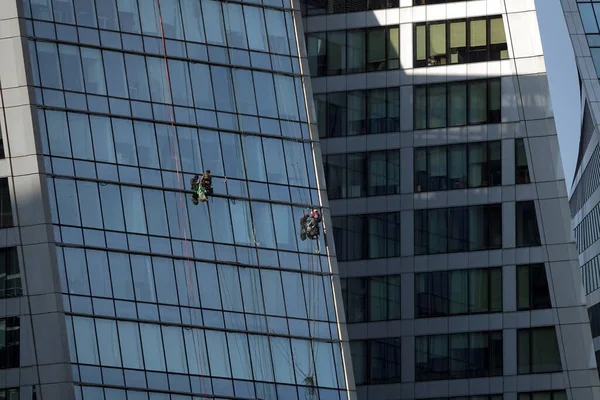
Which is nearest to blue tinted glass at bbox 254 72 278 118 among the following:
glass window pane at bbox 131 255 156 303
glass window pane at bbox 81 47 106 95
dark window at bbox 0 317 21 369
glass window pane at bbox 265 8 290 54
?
glass window pane at bbox 265 8 290 54

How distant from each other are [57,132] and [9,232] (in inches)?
203

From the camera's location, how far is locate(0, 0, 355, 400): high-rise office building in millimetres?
73812

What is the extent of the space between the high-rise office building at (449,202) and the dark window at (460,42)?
0.08 m

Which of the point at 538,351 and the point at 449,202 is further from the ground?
the point at 449,202

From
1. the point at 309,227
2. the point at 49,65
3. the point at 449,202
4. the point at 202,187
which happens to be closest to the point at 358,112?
the point at 449,202

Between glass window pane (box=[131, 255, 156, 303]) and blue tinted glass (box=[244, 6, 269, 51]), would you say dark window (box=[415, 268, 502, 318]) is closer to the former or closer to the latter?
blue tinted glass (box=[244, 6, 269, 51])

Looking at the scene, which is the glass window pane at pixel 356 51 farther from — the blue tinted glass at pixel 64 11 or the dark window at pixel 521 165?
the blue tinted glass at pixel 64 11

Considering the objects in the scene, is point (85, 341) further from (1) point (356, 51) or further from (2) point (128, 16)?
(1) point (356, 51)

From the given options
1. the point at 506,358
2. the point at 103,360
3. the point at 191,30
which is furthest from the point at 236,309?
the point at 506,358

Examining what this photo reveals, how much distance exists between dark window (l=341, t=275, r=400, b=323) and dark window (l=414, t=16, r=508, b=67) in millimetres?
12279

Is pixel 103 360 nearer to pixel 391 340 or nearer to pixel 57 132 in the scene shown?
pixel 57 132

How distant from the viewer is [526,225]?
9306cm

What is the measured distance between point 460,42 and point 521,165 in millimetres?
7716

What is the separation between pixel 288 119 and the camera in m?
82.9
